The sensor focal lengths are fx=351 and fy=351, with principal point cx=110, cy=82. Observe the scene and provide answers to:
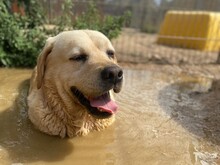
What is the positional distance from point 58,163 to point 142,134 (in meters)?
1.13

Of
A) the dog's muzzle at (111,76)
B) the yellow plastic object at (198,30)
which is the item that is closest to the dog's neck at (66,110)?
the dog's muzzle at (111,76)

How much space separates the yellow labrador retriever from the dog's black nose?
14 centimetres

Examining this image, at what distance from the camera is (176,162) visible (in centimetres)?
344

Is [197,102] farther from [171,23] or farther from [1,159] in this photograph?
[171,23]

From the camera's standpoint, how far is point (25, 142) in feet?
12.0

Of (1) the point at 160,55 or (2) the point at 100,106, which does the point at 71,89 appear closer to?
(2) the point at 100,106

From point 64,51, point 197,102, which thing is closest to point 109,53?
point 64,51

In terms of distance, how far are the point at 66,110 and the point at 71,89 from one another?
293mm

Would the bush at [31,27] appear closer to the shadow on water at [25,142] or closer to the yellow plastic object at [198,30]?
the shadow on water at [25,142]

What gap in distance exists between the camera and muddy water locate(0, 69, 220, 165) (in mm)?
3445

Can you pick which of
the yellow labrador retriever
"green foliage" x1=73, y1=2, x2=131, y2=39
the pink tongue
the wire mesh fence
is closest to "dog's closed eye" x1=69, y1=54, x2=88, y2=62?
the yellow labrador retriever

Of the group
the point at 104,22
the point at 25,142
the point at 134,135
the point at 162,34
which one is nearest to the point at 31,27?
the point at 104,22

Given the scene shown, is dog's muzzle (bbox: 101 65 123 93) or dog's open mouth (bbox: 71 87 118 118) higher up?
dog's muzzle (bbox: 101 65 123 93)

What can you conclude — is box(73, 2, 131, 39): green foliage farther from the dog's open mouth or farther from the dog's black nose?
the dog's black nose
